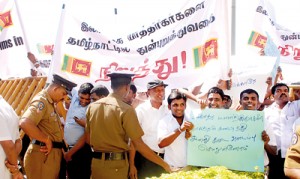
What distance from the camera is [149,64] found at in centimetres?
504

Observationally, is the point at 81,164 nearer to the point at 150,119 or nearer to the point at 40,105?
the point at 150,119

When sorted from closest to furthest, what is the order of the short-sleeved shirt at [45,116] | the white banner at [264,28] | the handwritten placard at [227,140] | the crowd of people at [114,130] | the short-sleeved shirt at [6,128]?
the short-sleeved shirt at [6,128], the handwritten placard at [227,140], the crowd of people at [114,130], the short-sleeved shirt at [45,116], the white banner at [264,28]

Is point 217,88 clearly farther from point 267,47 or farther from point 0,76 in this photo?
point 0,76

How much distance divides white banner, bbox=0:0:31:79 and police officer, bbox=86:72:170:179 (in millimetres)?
2338

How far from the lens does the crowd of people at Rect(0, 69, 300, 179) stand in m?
3.90

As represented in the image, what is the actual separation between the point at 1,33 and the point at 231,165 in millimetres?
4286

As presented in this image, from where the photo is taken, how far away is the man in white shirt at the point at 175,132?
3957mm

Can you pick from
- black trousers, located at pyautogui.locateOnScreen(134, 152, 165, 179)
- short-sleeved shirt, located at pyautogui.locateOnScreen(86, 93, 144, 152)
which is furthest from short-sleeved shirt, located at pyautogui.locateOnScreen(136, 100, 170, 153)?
short-sleeved shirt, located at pyautogui.locateOnScreen(86, 93, 144, 152)

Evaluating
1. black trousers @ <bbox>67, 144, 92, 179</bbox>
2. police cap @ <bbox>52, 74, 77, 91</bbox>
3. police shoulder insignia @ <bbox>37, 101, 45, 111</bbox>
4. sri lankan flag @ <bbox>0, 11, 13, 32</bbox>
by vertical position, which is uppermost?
sri lankan flag @ <bbox>0, 11, 13, 32</bbox>

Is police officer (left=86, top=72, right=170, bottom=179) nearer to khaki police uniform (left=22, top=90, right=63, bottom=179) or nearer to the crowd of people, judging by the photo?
the crowd of people

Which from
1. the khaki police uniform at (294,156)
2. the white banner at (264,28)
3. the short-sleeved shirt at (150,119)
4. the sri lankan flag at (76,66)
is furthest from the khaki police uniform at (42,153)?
the white banner at (264,28)

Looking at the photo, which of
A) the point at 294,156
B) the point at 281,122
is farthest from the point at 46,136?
the point at 281,122

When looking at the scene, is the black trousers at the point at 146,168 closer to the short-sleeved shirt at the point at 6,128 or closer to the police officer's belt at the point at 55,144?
the police officer's belt at the point at 55,144

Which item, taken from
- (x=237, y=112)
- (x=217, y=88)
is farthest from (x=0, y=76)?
(x=237, y=112)
